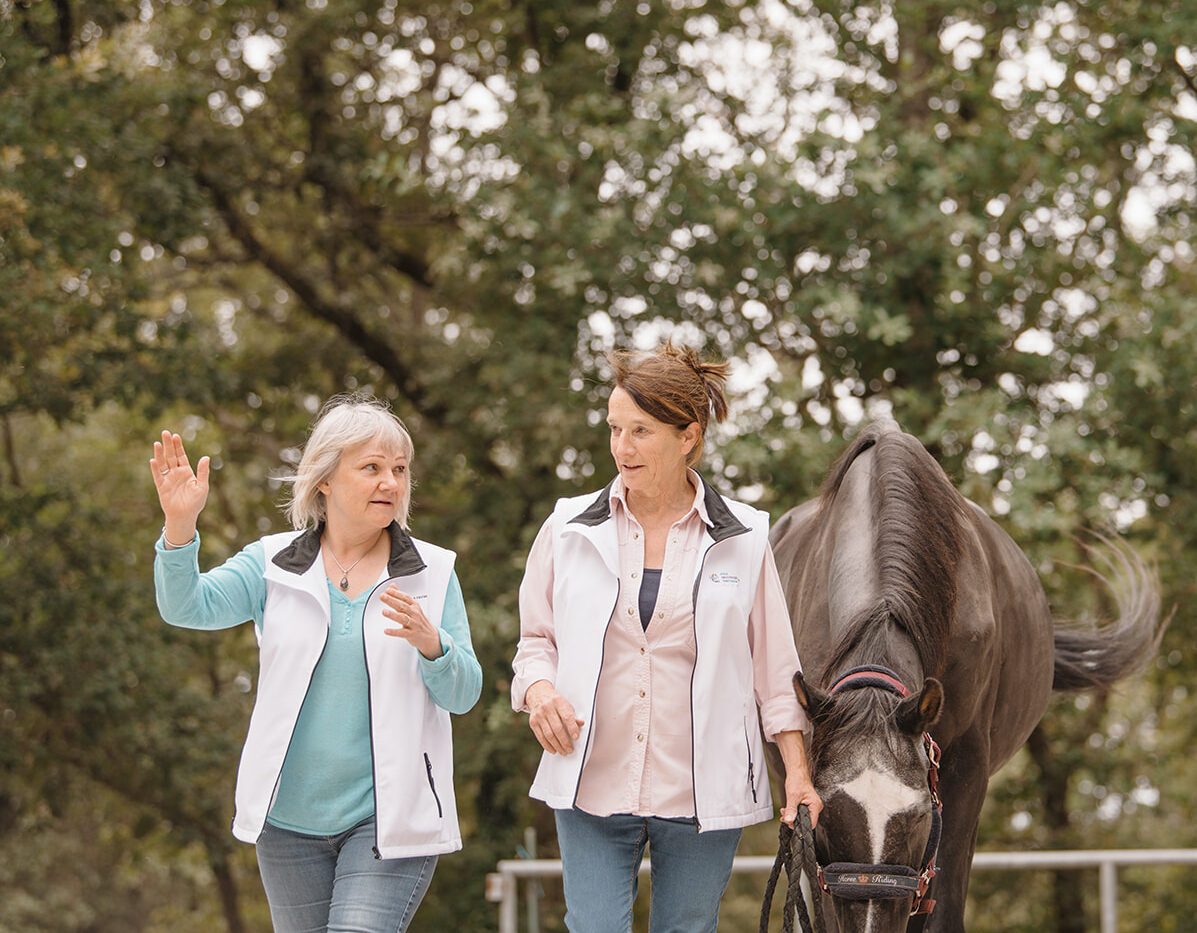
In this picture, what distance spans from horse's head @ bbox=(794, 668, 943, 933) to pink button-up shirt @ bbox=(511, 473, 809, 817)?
0.38 feet

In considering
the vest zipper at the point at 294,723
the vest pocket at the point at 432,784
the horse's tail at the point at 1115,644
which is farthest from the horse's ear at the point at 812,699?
the horse's tail at the point at 1115,644

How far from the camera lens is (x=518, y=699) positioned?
3047 millimetres

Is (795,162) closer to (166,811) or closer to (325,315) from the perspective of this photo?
(325,315)

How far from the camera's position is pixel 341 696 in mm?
2885

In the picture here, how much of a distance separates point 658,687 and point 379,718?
2.11 feet

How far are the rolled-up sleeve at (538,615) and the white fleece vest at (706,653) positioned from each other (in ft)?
0.11

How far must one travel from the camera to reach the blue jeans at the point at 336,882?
2.79 metres

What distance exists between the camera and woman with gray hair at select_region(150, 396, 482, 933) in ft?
9.21

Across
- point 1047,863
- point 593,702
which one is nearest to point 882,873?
point 593,702

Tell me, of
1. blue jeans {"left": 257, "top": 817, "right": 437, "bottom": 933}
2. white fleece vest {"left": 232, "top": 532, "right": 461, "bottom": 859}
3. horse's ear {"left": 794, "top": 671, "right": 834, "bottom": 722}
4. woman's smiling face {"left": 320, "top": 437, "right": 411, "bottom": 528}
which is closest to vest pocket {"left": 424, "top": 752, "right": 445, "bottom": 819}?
white fleece vest {"left": 232, "top": 532, "right": 461, "bottom": 859}

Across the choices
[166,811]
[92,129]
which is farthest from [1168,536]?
[166,811]

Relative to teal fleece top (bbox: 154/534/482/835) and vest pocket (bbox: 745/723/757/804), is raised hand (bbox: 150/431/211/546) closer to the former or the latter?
teal fleece top (bbox: 154/534/482/835)

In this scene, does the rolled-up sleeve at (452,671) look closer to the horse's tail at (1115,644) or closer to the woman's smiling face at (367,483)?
the woman's smiling face at (367,483)

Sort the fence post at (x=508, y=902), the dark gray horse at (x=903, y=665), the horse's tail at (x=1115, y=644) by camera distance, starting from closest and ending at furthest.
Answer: the dark gray horse at (x=903, y=665) → the horse's tail at (x=1115, y=644) → the fence post at (x=508, y=902)
